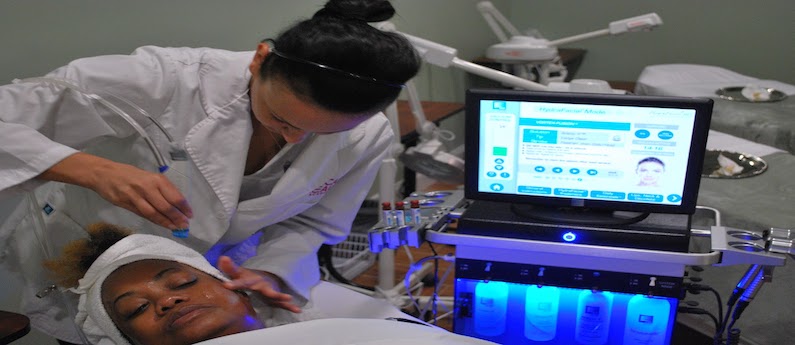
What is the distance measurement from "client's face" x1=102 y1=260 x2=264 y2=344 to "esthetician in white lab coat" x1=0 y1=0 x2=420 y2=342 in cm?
7

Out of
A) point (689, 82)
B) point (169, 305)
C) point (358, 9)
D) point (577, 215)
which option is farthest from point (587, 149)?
point (689, 82)

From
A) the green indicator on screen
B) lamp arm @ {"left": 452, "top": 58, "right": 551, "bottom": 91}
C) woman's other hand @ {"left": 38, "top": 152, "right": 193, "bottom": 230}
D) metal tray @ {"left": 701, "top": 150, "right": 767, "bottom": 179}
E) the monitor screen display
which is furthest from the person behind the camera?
metal tray @ {"left": 701, "top": 150, "right": 767, "bottom": 179}

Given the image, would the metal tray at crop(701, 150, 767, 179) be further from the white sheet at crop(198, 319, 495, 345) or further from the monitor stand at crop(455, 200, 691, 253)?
the white sheet at crop(198, 319, 495, 345)

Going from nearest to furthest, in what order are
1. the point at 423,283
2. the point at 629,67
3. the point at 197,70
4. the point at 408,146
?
1. the point at 197,70
2. the point at 408,146
3. the point at 423,283
4. the point at 629,67

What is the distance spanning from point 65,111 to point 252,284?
1.45 ft

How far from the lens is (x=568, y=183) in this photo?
1269 mm

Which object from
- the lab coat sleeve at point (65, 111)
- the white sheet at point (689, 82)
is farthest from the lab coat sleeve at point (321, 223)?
the white sheet at point (689, 82)

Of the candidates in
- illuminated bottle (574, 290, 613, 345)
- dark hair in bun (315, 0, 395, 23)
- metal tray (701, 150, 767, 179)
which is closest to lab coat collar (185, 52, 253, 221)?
dark hair in bun (315, 0, 395, 23)

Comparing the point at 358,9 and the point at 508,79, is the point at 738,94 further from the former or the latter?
the point at 358,9

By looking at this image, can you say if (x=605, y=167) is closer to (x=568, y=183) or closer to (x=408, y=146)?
(x=568, y=183)

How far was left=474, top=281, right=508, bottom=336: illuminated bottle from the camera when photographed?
4.33 feet

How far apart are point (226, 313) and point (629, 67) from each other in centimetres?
423

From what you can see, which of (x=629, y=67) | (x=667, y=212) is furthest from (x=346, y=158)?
(x=629, y=67)

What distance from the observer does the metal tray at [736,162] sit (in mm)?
1912
